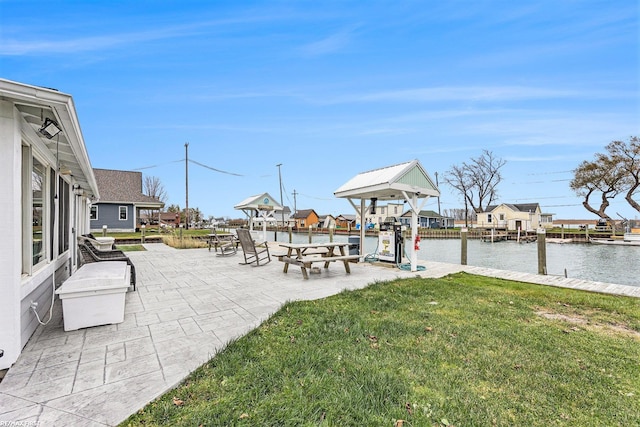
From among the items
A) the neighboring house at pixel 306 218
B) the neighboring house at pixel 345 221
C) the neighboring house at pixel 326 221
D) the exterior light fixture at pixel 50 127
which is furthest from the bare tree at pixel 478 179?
the exterior light fixture at pixel 50 127

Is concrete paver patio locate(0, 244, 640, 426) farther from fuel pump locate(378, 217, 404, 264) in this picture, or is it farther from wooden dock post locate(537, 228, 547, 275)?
fuel pump locate(378, 217, 404, 264)

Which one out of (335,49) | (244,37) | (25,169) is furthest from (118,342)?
(335,49)

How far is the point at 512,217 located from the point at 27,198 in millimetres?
48850

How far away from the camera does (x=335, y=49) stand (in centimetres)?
1271

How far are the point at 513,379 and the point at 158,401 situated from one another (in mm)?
2510

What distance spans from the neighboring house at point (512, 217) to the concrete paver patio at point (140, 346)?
4135 centimetres

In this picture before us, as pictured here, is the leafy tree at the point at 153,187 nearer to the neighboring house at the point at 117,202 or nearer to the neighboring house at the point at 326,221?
the neighboring house at the point at 117,202

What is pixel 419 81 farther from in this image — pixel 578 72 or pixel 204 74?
pixel 204 74

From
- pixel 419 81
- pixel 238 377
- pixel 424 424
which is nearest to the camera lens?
pixel 424 424

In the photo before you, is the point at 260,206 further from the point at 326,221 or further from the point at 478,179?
the point at 326,221

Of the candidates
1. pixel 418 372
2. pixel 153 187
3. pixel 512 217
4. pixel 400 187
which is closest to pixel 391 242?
pixel 400 187

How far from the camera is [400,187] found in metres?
→ 7.02

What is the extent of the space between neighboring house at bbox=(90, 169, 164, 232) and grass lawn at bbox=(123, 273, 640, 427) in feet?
81.7

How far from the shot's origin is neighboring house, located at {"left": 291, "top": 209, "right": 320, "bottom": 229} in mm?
54969
